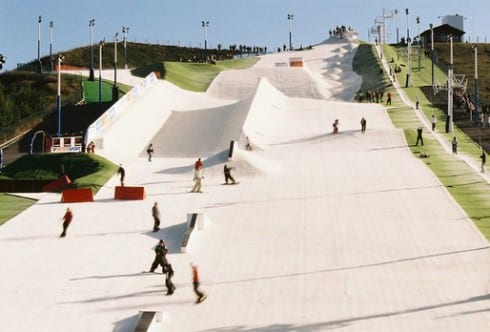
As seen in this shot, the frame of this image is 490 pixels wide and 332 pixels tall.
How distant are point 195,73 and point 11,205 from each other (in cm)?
5326

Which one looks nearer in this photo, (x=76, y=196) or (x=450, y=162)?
(x=76, y=196)

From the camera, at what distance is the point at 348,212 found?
85.4 ft

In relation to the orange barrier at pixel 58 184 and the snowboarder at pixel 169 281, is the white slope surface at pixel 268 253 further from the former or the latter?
the orange barrier at pixel 58 184

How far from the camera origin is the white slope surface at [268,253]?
53.8 ft

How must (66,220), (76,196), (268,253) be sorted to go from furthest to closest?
(76,196) → (66,220) → (268,253)

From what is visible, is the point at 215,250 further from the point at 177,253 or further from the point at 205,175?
the point at 205,175

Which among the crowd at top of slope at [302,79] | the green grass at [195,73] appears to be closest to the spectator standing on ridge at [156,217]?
the green grass at [195,73]

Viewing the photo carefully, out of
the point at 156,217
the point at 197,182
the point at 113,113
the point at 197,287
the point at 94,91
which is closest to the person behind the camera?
the point at 197,287

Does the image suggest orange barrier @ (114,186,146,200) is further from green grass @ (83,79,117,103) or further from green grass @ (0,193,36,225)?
green grass @ (83,79,117,103)

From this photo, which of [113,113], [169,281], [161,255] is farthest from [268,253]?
[113,113]

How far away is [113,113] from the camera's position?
44.1m

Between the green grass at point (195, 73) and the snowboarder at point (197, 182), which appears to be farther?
the green grass at point (195, 73)

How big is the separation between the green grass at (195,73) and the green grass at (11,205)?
3831 centimetres

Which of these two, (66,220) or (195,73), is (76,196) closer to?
(66,220)
